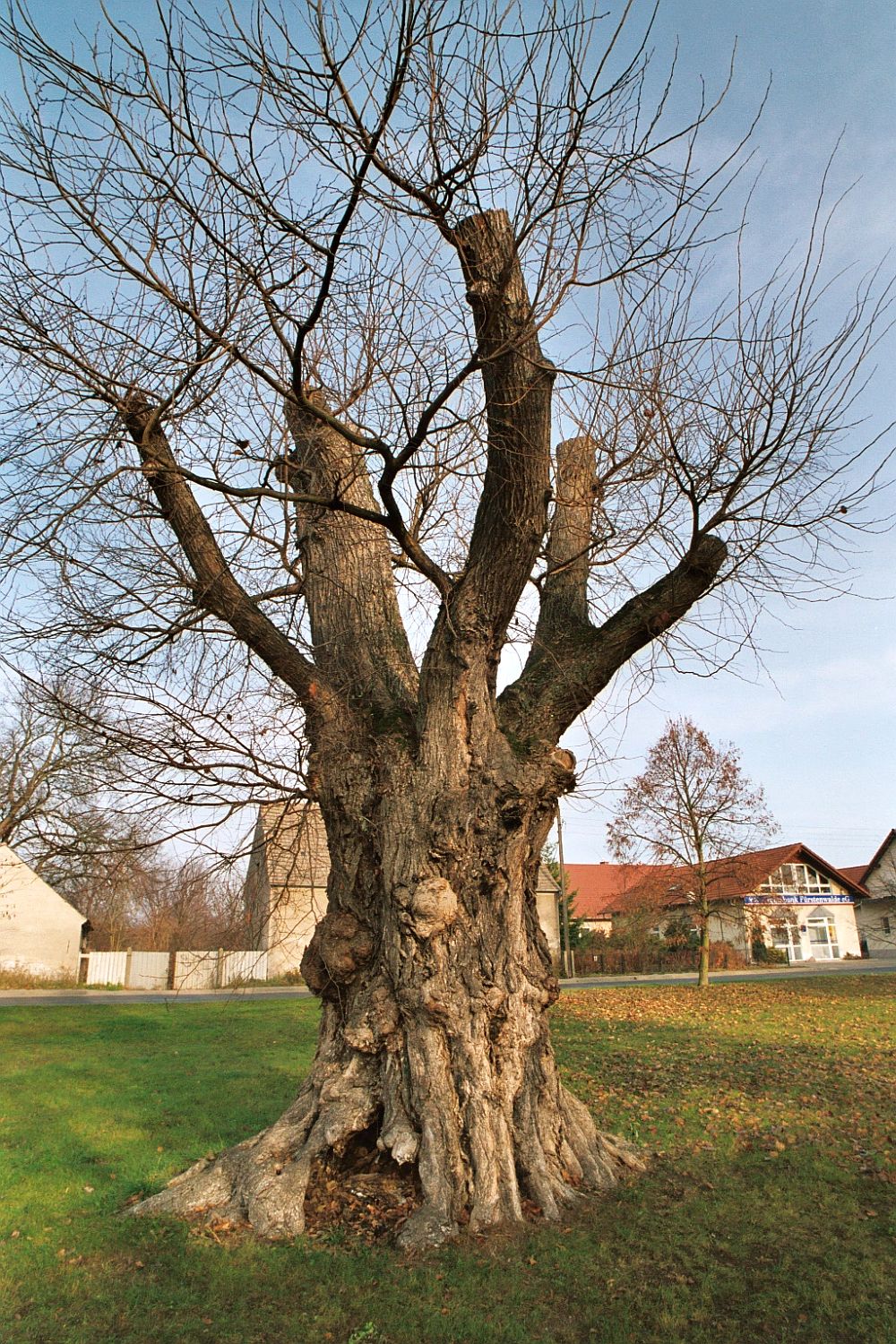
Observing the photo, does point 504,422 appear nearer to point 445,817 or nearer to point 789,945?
point 445,817

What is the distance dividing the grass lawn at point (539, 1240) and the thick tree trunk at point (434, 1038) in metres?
0.30

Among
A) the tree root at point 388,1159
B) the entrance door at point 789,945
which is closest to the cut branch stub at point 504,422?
the tree root at point 388,1159

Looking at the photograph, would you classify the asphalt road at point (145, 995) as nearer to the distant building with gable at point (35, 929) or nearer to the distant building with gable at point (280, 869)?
the distant building with gable at point (35, 929)

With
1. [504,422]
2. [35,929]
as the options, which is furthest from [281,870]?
[35,929]

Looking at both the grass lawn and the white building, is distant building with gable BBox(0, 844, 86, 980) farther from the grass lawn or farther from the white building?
the white building

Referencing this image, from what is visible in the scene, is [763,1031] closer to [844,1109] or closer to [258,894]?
[844,1109]

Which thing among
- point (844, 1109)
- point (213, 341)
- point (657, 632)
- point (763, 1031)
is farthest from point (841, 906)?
point (213, 341)

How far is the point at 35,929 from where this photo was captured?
1230 inches

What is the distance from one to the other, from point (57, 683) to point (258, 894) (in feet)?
6.57

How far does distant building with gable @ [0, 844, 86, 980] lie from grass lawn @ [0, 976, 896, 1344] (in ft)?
77.2

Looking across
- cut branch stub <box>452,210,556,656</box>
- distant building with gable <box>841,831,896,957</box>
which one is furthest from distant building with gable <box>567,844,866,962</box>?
cut branch stub <box>452,210,556,656</box>

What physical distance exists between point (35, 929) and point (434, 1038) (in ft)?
102

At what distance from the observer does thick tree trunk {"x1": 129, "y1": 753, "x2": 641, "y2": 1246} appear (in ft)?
16.3

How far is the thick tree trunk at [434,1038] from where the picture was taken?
497cm
